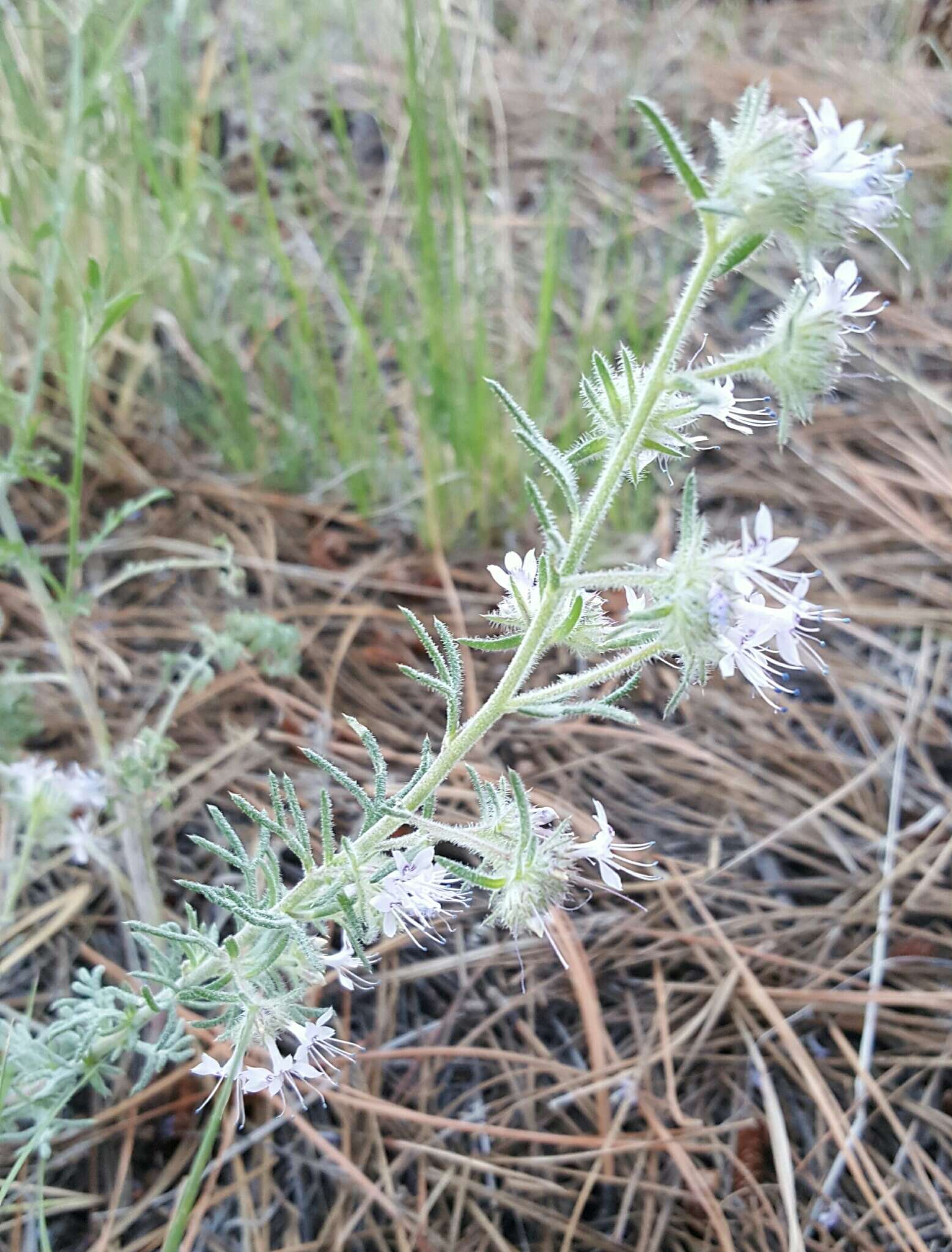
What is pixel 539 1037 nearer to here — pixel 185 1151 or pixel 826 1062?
pixel 826 1062

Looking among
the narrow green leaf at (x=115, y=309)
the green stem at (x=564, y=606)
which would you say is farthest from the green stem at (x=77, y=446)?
the green stem at (x=564, y=606)

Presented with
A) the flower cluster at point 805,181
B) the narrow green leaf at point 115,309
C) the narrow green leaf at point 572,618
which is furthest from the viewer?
the narrow green leaf at point 115,309

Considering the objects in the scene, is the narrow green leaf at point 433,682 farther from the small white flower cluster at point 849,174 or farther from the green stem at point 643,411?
the small white flower cluster at point 849,174

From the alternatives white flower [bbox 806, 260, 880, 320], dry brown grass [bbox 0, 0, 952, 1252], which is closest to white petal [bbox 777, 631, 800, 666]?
white flower [bbox 806, 260, 880, 320]

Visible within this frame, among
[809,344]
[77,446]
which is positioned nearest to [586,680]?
[809,344]

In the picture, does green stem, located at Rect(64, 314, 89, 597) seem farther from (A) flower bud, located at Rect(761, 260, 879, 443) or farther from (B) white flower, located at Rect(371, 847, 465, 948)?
(A) flower bud, located at Rect(761, 260, 879, 443)

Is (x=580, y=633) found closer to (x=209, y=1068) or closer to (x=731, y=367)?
(x=731, y=367)
